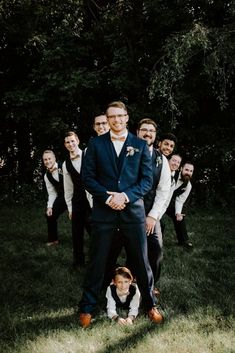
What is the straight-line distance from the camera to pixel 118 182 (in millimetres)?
4125

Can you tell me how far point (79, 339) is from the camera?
400cm

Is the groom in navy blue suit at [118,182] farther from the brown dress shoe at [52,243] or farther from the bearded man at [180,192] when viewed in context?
the brown dress shoe at [52,243]

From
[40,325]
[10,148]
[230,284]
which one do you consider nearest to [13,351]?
[40,325]

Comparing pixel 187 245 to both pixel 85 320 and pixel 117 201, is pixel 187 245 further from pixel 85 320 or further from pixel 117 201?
pixel 117 201

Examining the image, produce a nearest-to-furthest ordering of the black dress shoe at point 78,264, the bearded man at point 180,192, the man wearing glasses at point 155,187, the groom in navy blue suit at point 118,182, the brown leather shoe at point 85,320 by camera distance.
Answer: the groom in navy blue suit at point 118,182, the brown leather shoe at point 85,320, the man wearing glasses at point 155,187, the black dress shoe at point 78,264, the bearded man at point 180,192

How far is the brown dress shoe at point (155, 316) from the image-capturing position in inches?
173

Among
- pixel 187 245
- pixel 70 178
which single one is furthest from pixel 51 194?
pixel 187 245

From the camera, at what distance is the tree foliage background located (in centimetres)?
1120

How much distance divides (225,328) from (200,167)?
8.68 m

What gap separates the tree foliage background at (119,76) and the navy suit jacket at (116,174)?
6572 mm

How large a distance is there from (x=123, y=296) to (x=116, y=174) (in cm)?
148

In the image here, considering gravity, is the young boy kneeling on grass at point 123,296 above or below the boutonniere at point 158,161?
below

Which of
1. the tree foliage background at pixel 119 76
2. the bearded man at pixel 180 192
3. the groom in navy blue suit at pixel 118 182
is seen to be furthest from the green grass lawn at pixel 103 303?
the tree foliage background at pixel 119 76

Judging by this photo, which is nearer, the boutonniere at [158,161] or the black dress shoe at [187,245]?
the boutonniere at [158,161]
